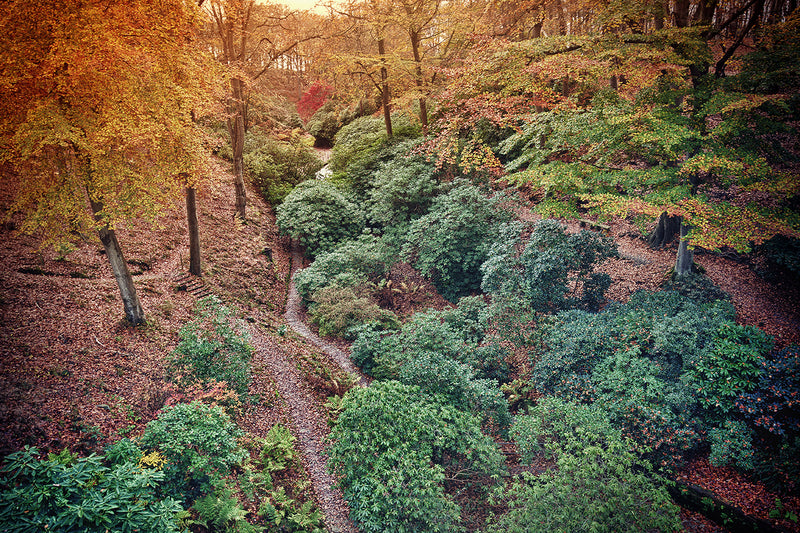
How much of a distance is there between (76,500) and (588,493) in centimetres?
740

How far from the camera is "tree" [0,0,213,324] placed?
7000 millimetres

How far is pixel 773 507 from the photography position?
657 centimetres

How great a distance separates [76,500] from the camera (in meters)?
4.61

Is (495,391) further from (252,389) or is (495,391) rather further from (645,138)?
(645,138)

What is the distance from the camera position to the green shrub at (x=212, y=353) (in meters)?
8.19

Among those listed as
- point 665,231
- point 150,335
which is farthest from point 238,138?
point 665,231

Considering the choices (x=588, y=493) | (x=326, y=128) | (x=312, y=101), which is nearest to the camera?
(x=588, y=493)

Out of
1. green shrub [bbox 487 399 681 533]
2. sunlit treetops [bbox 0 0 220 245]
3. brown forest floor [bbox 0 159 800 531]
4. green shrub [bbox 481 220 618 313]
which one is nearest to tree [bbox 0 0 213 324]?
sunlit treetops [bbox 0 0 220 245]

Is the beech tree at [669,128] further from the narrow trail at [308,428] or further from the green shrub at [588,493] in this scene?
the narrow trail at [308,428]

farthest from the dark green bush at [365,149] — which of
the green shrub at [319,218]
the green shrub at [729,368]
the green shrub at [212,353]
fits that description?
the green shrub at [729,368]

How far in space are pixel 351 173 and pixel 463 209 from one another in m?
9.49

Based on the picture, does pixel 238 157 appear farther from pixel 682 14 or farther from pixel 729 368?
pixel 729 368

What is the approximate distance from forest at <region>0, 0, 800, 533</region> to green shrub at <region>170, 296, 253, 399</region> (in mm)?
54

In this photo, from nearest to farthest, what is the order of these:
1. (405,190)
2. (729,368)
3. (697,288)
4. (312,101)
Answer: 1. (729,368)
2. (697,288)
3. (405,190)
4. (312,101)
